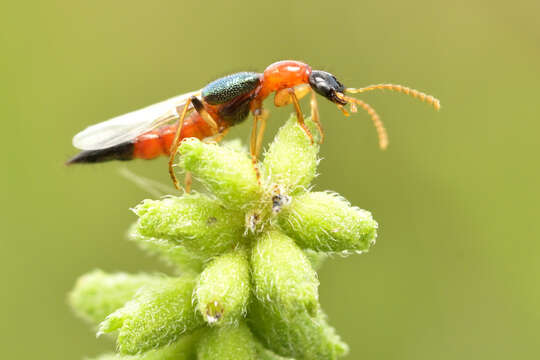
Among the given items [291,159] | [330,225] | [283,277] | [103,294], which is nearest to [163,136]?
[103,294]

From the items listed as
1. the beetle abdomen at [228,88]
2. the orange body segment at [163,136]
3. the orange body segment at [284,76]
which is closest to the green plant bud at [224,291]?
the orange body segment at [163,136]

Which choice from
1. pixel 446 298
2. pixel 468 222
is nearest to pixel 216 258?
pixel 446 298

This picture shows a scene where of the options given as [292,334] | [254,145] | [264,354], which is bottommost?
[264,354]

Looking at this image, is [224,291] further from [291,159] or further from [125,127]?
[125,127]

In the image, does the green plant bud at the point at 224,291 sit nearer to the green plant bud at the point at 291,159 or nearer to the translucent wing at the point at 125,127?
the green plant bud at the point at 291,159

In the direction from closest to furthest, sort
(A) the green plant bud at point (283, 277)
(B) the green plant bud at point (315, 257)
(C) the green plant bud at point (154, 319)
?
(A) the green plant bud at point (283, 277)
(C) the green plant bud at point (154, 319)
(B) the green plant bud at point (315, 257)

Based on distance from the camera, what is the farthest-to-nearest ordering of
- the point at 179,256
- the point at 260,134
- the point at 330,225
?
the point at 260,134, the point at 179,256, the point at 330,225

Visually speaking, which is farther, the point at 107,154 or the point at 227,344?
the point at 107,154
